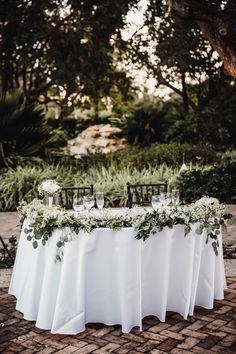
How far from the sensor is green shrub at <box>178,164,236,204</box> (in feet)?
31.9

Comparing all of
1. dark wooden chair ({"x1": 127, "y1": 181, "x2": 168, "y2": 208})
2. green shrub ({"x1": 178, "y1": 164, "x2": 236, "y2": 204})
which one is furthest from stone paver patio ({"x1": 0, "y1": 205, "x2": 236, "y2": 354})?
green shrub ({"x1": 178, "y1": 164, "x2": 236, "y2": 204})

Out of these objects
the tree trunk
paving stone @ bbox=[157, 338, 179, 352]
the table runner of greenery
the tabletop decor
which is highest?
the tree trunk

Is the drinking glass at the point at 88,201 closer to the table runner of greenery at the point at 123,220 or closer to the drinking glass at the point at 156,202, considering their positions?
the table runner of greenery at the point at 123,220

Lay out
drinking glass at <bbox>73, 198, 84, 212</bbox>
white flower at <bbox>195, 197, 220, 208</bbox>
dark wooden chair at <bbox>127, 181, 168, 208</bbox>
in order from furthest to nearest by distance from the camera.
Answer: dark wooden chair at <bbox>127, 181, 168, 208</bbox>
drinking glass at <bbox>73, 198, 84, 212</bbox>
white flower at <bbox>195, 197, 220, 208</bbox>

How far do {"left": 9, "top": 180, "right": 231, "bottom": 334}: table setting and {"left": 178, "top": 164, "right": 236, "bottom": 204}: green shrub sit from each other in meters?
5.25

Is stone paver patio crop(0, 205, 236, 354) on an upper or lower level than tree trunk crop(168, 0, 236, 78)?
lower

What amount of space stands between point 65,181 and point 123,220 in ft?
19.2

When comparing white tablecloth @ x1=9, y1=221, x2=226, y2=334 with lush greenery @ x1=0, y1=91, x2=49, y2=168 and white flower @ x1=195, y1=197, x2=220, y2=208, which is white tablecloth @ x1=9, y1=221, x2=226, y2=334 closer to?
white flower @ x1=195, y1=197, x2=220, y2=208

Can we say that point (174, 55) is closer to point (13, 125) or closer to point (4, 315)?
point (13, 125)

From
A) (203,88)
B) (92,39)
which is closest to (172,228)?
(92,39)

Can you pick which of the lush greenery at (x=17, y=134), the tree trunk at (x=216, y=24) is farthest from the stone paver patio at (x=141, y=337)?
the lush greenery at (x=17, y=134)

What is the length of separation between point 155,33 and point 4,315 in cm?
1214

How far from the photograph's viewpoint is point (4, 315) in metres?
4.54

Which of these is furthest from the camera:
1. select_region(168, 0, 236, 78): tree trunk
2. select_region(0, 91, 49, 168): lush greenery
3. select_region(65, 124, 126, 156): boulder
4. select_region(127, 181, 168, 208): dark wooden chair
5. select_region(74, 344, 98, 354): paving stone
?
select_region(65, 124, 126, 156): boulder
